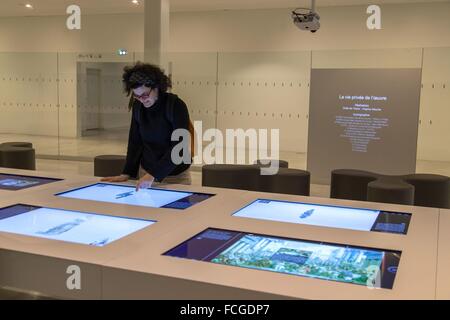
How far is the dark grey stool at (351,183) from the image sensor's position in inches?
222

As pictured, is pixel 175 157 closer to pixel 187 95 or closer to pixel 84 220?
pixel 84 220

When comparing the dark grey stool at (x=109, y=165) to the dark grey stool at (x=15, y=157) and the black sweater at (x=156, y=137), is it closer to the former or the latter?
the dark grey stool at (x=15, y=157)

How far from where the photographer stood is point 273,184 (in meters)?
5.61

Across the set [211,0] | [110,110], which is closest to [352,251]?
[110,110]

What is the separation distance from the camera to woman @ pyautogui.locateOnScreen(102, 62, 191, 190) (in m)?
3.31

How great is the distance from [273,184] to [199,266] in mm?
3808

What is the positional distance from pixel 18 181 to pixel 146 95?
1.10 meters

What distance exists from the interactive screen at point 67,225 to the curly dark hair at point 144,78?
40.9 inches

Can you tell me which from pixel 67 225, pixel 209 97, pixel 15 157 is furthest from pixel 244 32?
pixel 67 225

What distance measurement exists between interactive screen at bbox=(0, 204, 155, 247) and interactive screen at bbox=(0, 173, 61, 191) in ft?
2.00

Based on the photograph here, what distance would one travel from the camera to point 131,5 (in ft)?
39.4

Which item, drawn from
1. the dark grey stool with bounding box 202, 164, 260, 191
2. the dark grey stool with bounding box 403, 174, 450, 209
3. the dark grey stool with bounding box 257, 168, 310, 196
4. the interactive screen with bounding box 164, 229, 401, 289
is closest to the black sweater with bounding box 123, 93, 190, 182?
the interactive screen with bounding box 164, 229, 401, 289

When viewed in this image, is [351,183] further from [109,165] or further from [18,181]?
[18,181]

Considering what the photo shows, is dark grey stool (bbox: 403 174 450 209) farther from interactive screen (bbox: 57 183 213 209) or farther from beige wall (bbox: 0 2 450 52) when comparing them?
beige wall (bbox: 0 2 450 52)
